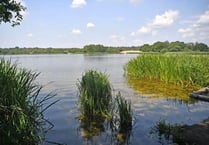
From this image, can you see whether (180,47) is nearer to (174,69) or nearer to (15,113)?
(174,69)

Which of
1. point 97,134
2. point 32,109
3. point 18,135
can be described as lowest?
point 97,134

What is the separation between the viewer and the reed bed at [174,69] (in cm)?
1773

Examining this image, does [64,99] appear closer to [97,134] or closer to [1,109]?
[97,134]

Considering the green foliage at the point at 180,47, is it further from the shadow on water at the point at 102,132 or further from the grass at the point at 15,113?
the grass at the point at 15,113

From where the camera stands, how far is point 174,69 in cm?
1936

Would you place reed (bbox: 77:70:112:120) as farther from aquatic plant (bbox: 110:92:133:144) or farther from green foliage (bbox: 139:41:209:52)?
green foliage (bbox: 139:41:209:52)

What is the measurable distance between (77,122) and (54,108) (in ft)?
9.25

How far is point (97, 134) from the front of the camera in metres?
8.97

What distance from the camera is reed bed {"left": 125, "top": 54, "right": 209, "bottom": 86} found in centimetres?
1773

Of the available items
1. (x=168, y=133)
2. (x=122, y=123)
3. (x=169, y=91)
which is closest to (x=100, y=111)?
(x=122, y=123)

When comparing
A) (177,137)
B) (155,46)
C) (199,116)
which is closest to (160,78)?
(199,116)

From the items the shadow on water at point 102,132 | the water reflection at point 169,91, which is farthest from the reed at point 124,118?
the water reflection at point 169,91

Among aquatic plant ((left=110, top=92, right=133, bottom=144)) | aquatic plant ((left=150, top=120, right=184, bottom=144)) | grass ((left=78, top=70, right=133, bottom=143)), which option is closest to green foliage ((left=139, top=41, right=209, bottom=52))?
grass ((left=78, top=70, right=133, bottom=143))

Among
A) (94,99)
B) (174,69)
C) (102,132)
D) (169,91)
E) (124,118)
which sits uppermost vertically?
(174,69)
